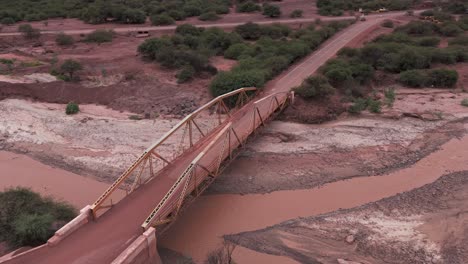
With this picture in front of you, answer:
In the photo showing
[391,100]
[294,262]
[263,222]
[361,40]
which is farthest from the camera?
[361,40]

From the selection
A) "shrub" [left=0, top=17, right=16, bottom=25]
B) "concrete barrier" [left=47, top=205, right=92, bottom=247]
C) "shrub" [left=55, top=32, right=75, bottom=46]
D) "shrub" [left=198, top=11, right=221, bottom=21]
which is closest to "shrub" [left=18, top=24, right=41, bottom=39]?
"shrub" [left=55, top=32, right=75, bottom=46]

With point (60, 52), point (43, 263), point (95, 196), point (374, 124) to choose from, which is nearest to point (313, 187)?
point (374, 124)

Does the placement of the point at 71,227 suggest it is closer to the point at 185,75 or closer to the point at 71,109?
the point at 71,109

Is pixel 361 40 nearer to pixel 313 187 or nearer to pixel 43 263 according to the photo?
pixel 313 187

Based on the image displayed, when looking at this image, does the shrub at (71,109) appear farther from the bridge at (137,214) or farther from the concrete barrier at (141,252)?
the concrete barrier at (141,252)

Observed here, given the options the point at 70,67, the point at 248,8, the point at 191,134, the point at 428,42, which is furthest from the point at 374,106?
the point at 248,8

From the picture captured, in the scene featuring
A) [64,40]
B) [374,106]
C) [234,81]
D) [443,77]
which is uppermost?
[64,40]

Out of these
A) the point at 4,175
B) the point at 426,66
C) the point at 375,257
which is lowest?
the point at 375,257
